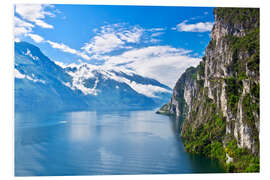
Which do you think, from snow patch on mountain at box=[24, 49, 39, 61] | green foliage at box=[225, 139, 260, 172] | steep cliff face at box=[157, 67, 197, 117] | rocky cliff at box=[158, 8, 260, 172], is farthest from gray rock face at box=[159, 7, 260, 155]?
snow patch on mountain at box=[24, 49, 39, 61]

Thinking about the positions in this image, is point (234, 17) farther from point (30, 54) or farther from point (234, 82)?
point (30, 54)

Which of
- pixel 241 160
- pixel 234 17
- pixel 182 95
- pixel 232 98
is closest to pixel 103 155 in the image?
pixel 241 160

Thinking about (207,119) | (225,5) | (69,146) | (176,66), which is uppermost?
(225,5)

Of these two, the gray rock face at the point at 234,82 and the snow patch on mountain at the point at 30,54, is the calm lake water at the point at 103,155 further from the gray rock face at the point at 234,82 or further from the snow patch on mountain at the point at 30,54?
the snow patch on mountain at the point at 30,54

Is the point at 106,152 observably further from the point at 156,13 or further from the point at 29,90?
the point at 29,90

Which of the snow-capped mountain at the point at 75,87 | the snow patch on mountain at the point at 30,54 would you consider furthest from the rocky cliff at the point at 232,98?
the snow patch on mountain at the point at 30,54
